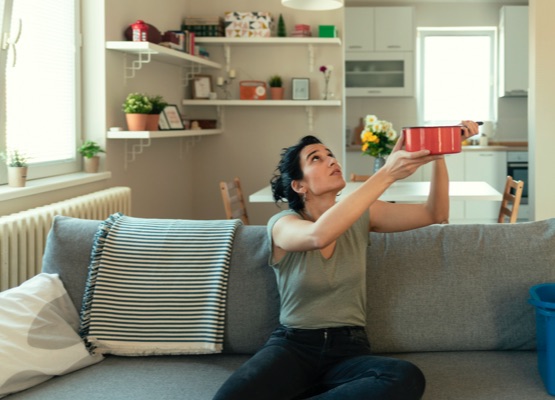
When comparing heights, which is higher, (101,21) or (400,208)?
(101,21)

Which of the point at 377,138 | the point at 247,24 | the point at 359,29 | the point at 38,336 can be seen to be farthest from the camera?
the point at 359,29

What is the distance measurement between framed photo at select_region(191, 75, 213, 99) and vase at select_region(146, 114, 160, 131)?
4.62 feet

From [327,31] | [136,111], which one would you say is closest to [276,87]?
[327,31]

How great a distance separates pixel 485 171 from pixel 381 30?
1.75 m

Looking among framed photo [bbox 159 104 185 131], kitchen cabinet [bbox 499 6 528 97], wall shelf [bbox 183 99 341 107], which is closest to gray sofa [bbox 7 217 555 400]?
framed photo [bbox 159 104 185 131]

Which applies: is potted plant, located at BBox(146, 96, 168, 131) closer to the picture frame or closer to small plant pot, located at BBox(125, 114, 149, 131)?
small plant pot, located at BBox(125, 114, 149, 131)

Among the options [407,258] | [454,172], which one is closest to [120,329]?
[407,258]

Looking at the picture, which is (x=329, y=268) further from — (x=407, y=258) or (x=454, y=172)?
(x=454, y=172)

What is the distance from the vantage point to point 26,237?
3.27m

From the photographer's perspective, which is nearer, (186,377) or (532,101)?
(186,377)

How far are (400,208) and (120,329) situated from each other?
36.1 inches

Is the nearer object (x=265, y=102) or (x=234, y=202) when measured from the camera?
(x=234, y=202)

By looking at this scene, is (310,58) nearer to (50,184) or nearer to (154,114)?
(154,114)

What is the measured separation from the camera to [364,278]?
7.39 ft
